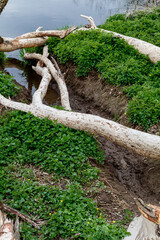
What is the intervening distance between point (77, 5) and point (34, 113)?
13822 millimetres

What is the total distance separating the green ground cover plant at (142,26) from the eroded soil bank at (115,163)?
8.04 feet

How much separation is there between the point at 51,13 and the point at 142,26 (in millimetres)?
8311

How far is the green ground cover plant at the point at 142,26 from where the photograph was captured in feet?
28.0

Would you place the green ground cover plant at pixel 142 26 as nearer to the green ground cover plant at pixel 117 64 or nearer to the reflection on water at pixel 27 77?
the green ground cover plant at pixel 117 64

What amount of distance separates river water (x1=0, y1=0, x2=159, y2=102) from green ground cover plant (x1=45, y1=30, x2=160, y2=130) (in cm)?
377

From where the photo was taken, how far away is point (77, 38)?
28.8ft

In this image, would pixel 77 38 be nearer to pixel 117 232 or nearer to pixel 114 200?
pixel 114 200

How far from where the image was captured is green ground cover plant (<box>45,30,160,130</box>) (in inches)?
222

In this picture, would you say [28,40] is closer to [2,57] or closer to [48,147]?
[2,57]

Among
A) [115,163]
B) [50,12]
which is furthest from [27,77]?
[50,12]

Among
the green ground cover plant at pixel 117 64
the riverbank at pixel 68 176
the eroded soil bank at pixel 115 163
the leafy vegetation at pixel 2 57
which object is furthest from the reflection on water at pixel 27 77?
the riverbank at pixel 68 176

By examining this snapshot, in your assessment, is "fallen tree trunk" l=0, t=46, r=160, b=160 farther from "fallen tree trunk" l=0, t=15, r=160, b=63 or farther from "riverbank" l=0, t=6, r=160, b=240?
"fallen tree trunk" l=0, t=15, r=160, b=63

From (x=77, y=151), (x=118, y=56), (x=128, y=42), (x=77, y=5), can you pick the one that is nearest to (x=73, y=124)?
(x=77, y=151)

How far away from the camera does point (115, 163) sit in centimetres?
540
